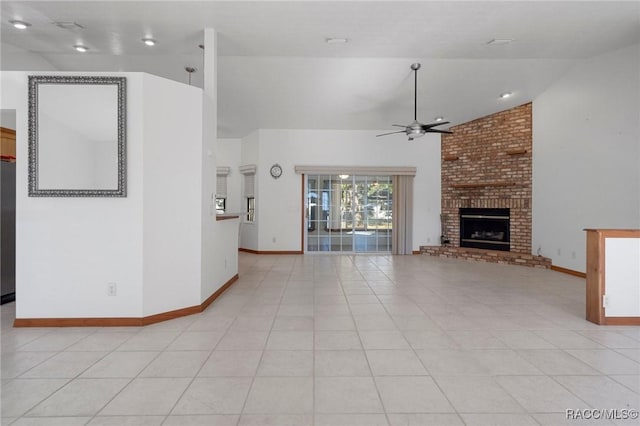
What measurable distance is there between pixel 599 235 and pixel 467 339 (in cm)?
182

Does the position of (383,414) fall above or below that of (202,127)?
below

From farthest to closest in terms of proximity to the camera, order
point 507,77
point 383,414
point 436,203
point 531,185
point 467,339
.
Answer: point 436,203, point 531,185, point 507,77, point 467,339, point 383,414

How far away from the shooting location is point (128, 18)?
11.8 feet

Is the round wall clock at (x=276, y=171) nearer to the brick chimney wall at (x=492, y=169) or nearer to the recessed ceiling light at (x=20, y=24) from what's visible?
the brick chimney wall at (x=492, y=169)

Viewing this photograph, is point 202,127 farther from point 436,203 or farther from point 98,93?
point 436,203

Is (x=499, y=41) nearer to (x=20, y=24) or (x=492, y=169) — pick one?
(x=492, y=169)

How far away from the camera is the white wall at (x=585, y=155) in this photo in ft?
15.6

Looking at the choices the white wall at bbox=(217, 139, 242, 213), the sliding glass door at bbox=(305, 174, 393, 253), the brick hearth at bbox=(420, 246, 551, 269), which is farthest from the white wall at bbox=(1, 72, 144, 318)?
the brick hearth at bbox=(420, 246, 551, 269)

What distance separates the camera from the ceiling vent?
3.71 metres

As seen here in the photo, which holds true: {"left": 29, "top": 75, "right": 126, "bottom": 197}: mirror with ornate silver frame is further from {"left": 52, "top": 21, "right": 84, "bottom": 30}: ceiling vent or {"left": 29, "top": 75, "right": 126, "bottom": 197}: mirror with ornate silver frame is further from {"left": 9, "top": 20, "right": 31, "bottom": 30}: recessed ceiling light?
{"left": 9, "top": 20, "right": 31, "bottom": 30}: recessed ceiling light

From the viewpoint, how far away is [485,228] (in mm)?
7676

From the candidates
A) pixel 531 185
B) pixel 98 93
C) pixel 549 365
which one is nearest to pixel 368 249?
pixel 531 185

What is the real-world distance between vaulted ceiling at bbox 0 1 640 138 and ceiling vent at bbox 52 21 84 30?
0.03 m

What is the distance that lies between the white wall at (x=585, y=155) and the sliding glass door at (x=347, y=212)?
332 cm
